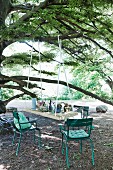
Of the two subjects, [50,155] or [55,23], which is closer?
[50,155]

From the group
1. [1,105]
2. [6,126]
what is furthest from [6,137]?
[1,105]

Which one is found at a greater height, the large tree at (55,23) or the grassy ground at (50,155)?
the large tree at (55,23)

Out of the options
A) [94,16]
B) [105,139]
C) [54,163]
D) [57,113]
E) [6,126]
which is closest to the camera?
[54,163]

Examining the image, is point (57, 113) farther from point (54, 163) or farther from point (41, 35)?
point (41, 35)

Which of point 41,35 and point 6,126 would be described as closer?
point 41,35

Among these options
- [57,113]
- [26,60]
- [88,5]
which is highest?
[88,5]

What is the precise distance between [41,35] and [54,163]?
2161 mm

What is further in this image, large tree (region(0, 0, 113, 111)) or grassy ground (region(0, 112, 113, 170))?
large tree (region(0, 0, 113, 111))

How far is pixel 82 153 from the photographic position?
377 centimetres

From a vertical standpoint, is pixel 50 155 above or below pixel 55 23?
below

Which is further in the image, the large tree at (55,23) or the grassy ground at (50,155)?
the large tree at (55,23)

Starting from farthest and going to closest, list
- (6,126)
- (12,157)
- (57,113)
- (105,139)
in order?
1. (6,126)
2. (105,139)
3. (57,113)
4. (12,157)

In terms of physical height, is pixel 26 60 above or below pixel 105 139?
above

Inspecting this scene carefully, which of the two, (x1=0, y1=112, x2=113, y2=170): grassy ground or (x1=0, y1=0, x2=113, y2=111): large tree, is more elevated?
(x1=0, y1=0, x2=113, y2=111): large tree
